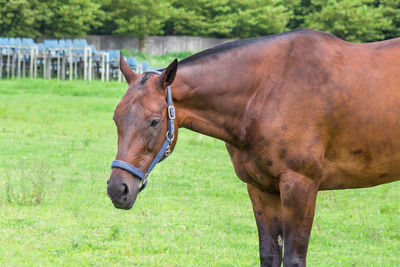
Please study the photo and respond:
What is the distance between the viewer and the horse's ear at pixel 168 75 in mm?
3859

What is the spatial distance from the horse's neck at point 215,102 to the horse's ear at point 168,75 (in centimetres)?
25

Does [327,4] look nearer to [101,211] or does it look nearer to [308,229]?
[101,211]

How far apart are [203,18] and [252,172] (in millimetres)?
37048

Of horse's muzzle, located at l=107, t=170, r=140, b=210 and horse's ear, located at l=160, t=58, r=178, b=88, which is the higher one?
horse's ear, located at l=160, t=58, r=178, b=88

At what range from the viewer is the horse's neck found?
422 cm

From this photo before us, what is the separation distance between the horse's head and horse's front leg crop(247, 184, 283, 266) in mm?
948

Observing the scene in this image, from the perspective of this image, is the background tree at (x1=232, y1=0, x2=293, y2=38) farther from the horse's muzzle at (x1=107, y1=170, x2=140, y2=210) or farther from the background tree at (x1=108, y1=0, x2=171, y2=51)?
the horse's muzzle at (x1=107, y1=170, x2=140, y2=210)

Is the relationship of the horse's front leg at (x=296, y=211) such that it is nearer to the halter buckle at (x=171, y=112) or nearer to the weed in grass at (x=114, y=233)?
the halter buckle at (x=171, y=112)

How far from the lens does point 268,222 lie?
461 cm

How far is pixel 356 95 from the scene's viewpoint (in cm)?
432

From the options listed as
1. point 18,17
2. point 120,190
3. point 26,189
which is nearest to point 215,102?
point 120,190

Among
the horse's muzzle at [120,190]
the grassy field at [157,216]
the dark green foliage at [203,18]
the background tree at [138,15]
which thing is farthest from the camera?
the background tree at [138,15]

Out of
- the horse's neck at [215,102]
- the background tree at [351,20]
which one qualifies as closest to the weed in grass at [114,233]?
the horse's neck at [215,102]

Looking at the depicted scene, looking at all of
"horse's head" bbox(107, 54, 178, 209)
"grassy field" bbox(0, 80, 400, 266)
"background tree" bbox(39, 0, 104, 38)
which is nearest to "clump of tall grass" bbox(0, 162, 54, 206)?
"grassy field" bbox(0, 80, 400, 266)
